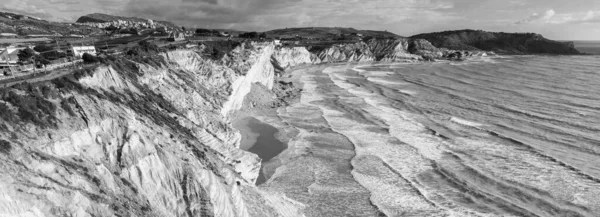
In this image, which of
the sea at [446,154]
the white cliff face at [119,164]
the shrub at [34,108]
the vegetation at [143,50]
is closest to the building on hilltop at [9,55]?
the vegetation at [143,50]

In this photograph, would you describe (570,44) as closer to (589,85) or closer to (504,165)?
(589,85)

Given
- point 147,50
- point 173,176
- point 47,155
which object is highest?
point 147,50

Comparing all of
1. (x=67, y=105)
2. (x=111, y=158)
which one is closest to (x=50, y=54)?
(x=67, y=105)

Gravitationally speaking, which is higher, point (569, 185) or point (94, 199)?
point (94, 199)

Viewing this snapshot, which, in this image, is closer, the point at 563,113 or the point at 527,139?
the point at 527,139

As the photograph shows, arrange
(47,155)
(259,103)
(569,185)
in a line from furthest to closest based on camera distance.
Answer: (259,103) < (569,185) < (47,155)

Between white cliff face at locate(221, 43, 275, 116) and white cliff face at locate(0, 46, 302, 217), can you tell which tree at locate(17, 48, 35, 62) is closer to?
white cliff face at locate(0, 46, 302, 217)

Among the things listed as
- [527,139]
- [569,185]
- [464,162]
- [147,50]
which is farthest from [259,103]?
[569,185]
